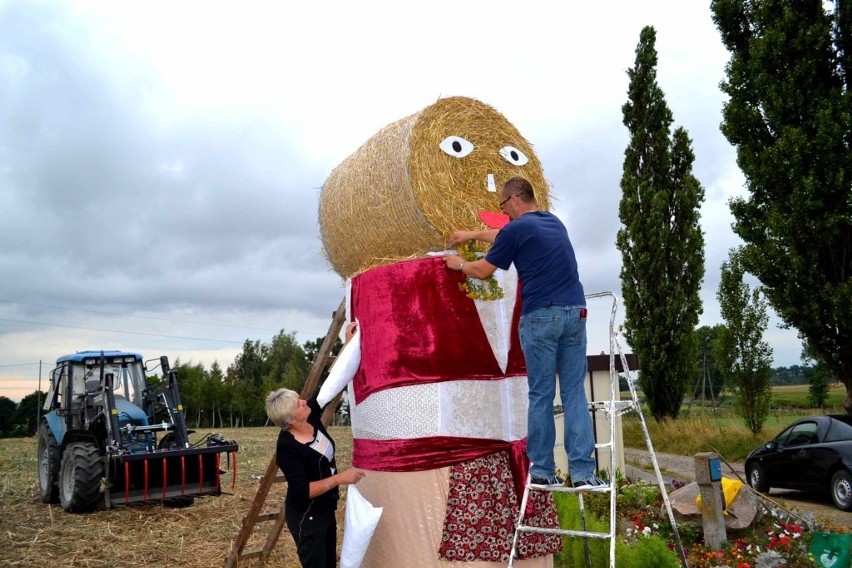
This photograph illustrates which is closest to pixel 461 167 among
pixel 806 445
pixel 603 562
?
pixel 603 562

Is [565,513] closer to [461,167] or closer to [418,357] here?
[418,357]

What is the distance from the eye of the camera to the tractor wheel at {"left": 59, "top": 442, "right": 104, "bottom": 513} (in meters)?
9.29

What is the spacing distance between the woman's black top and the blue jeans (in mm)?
1323

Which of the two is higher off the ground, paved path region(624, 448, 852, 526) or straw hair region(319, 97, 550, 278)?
straw hair region(319, 97, 550, 278)

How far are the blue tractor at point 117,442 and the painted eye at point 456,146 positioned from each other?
6.46 meters

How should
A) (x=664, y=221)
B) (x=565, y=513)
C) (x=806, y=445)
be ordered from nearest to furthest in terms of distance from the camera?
(x=565, y=513) < (x=806, y=445) < (x=664, y=221)

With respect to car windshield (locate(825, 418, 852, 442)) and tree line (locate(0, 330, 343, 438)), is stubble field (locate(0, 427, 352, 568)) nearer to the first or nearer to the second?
car windshield (locate(825, 418, 852, 442))

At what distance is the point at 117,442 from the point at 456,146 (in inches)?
285

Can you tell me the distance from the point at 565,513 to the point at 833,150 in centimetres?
1193

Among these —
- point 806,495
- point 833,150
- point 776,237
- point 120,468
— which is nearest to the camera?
point 120,468

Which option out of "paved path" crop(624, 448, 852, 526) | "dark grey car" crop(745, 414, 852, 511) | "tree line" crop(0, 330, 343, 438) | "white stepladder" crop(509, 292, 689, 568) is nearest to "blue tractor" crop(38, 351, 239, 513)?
"white stepladder" crop(509, 292, 689, 568)

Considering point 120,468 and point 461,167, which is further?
point 120,468

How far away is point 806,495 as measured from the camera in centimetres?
1139

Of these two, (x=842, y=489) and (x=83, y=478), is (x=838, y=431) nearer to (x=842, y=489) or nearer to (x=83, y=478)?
(x=842, y=489)
